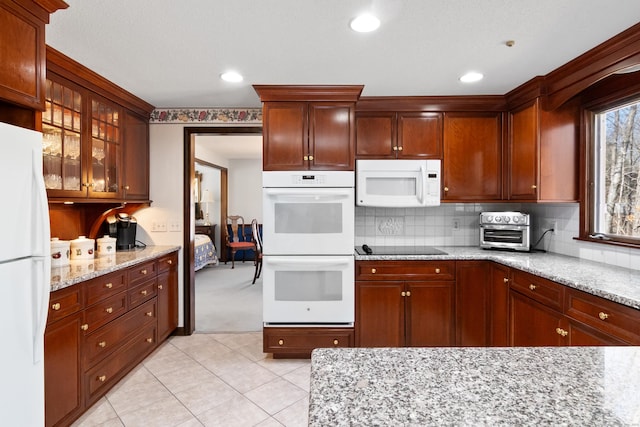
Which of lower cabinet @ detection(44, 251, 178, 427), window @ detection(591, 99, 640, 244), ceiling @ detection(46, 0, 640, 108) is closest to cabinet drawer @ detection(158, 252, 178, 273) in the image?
lower cabinet @ detection(44, 251, 178, 427)

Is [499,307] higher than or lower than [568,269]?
lower

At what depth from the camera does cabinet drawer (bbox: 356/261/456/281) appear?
274 centimetres

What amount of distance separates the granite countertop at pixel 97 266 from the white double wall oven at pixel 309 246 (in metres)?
1.01

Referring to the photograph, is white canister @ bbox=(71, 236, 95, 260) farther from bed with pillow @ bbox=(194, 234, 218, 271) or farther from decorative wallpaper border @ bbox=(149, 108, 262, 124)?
bed with pillow @ bbox=(194, 234, 218, 271)

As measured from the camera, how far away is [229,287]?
527cm

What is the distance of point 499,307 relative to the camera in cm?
262

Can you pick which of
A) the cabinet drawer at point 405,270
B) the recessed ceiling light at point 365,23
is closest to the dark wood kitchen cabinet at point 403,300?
the cabinet drawer at point 405,270

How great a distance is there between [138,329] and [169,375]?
1.45 feet

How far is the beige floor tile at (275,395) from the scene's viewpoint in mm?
2178

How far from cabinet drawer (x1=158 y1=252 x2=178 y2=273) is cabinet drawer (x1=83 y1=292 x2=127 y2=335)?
22.2 inches

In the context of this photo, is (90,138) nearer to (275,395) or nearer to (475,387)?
(275,395)

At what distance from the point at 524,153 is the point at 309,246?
6.36ft

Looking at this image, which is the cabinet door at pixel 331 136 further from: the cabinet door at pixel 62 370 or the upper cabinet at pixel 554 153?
the cabinet door at pixel 62 370

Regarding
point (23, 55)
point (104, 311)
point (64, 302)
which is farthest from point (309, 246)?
point (23, 55)
